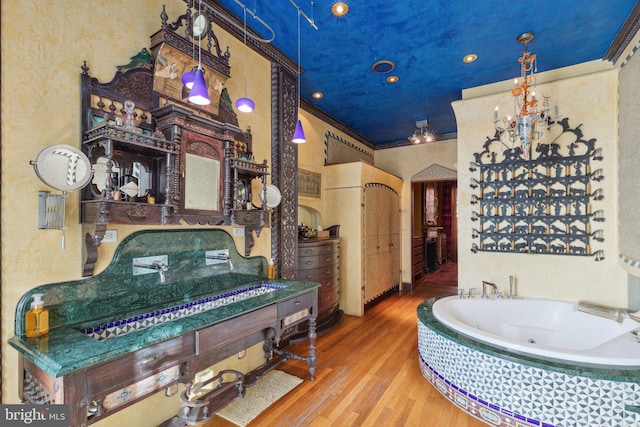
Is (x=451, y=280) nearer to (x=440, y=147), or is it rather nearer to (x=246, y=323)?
(x=440, y=147)

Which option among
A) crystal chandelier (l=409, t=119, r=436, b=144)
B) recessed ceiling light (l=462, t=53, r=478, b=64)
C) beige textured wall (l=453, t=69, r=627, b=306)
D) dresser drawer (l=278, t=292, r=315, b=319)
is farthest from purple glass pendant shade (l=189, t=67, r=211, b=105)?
crystal chandelier (l=409, t=119, r=436, b=144)

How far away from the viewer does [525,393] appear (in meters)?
1.91

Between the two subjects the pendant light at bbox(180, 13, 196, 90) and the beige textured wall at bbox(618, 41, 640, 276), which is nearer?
the pendant light at bbox(180, 13, 196, 90)

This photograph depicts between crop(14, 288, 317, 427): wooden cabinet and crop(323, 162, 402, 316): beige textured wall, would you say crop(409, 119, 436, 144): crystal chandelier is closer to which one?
crop(323, 162, 402, 316): beige textured wall

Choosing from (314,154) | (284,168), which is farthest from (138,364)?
(314,154)

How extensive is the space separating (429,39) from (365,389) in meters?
3.27

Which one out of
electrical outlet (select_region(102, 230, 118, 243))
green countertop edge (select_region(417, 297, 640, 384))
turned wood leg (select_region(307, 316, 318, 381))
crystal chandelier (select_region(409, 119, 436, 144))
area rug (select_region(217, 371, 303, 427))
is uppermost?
crystal chandelier (select_region(409, 119, 436, 144))

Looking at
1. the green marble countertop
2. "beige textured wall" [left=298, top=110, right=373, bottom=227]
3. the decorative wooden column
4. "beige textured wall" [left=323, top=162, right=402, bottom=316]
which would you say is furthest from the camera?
"beige textured wall" [left=323, top=162, right=402, bottom=316]

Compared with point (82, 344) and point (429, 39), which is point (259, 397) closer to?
point (82, 344)

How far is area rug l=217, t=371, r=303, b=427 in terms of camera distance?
2.11 meters

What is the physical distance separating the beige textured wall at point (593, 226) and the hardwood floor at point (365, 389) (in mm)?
1266

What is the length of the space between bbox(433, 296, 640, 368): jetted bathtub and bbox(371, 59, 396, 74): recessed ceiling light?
2.64 metres

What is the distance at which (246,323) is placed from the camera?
191 cm

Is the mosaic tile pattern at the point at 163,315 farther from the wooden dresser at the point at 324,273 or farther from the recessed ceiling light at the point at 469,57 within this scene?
the recessed ceiling light at the point at 469,57
